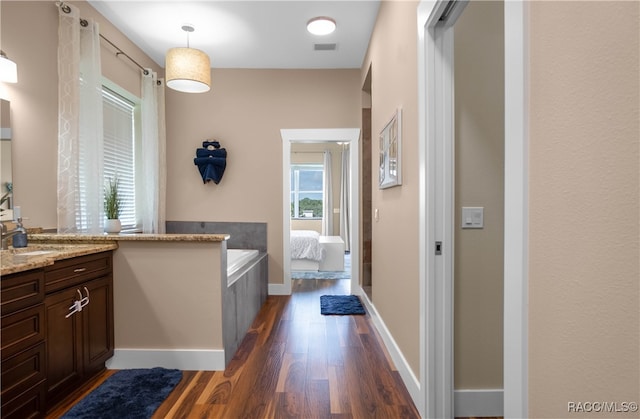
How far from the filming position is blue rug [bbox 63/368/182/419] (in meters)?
1.73

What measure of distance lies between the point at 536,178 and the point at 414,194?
1.10m

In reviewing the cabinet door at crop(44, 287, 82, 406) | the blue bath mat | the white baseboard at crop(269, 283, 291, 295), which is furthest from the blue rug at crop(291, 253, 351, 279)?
the cabinet door at crop(44, 287, 82, 406)

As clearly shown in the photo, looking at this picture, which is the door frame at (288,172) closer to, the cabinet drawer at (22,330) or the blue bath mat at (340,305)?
the blue bath mat at (340,305)

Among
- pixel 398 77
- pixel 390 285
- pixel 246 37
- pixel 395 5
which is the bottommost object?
pixel 390 285

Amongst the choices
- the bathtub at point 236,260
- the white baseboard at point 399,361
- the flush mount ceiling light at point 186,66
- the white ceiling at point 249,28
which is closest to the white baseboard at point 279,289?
the bathtub at point 236,260

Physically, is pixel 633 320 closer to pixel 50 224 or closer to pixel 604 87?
pixel 604 87

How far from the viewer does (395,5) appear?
7.52ft

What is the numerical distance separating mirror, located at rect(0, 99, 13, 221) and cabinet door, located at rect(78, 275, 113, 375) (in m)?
0.74

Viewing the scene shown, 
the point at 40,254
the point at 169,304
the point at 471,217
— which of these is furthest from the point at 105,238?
the point at 471,217

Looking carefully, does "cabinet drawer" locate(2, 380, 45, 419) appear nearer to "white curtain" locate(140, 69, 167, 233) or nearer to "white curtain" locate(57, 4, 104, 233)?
"white curtain" locate(57, 4, 104, 233)

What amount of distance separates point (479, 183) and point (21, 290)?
7.57 feet

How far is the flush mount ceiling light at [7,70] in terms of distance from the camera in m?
1.99

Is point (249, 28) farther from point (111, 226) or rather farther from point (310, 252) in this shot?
point (310, 252)

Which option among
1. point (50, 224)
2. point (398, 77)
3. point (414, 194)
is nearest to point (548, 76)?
point (414, 194)
